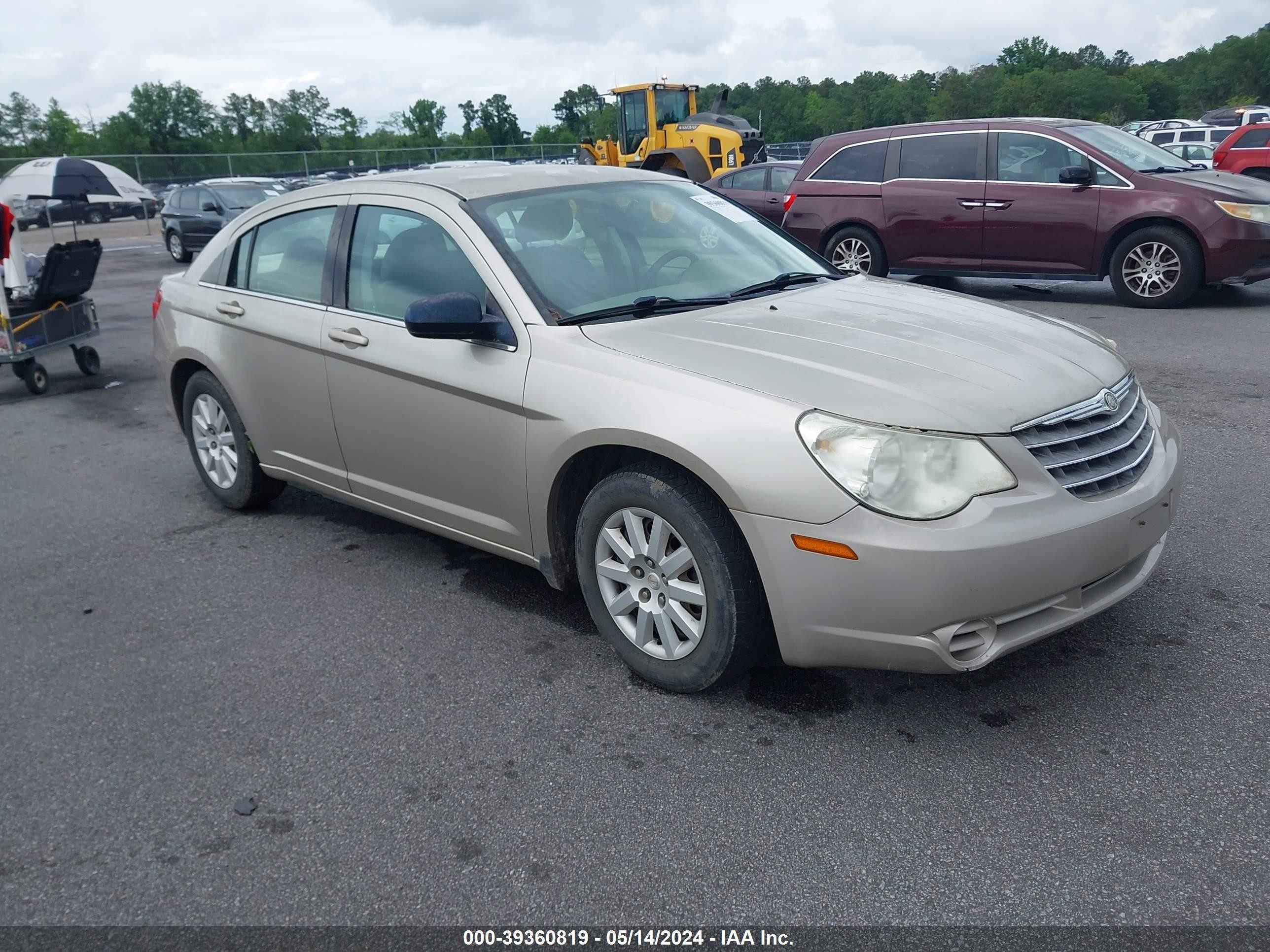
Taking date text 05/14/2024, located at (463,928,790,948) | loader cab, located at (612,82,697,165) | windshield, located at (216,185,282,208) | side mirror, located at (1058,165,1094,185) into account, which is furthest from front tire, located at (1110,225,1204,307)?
loader cab, located at (612,82,697,165)

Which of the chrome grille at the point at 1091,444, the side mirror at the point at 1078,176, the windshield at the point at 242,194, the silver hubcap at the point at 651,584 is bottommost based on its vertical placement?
the silver hubcap at the point at 651,584

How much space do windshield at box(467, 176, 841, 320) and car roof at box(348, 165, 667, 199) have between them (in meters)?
0.06

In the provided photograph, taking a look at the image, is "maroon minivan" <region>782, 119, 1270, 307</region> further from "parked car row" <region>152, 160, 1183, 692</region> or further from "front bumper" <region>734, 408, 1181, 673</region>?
"front bumper" <region>734, 408, 1181, 673</region>

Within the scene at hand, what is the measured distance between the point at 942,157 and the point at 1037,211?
1.24m

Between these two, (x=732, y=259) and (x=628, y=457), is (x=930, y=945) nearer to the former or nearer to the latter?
(x=628, y=457)

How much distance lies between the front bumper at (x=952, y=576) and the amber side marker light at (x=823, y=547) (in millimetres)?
12

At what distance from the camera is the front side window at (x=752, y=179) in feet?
49.1

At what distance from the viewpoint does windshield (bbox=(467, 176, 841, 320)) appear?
389 cm

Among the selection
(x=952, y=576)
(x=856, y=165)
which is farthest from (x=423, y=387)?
(x=856, y=165)

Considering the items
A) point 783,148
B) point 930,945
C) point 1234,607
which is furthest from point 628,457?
point 783,148

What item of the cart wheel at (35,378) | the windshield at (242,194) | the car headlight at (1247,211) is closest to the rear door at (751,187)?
the car headlight at (1247,211)

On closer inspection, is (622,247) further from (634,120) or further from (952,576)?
(634,120)

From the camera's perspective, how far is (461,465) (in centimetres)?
391

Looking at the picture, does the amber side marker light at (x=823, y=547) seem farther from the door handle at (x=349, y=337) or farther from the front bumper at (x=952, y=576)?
the door handle at (x=349, y=337)
